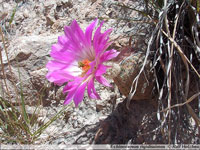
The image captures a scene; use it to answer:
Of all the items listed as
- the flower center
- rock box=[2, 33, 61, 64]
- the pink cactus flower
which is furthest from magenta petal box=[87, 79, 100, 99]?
rock box=[2, 33, 61, 64]

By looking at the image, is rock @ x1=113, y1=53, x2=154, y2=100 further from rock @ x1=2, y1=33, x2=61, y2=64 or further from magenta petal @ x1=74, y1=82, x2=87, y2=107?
rock @ x1=2, y1=33, x2=61, y2=64

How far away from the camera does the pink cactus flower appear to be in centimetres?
69

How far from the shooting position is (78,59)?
2.77 feet

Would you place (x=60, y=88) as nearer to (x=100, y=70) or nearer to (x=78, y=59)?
(x=78, y=59)

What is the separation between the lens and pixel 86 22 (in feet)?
4.25

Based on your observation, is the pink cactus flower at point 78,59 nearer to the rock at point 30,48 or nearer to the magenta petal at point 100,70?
the magenta petal at point 100,70

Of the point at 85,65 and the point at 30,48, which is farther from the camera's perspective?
the point at 30,48

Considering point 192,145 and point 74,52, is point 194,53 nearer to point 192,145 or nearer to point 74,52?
point 192,145

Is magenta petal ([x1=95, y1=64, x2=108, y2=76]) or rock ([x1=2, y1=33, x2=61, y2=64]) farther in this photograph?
rock ([x1=2, y1=33, x2=61, y2=64])

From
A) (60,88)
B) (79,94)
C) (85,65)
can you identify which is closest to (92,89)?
(79,94)

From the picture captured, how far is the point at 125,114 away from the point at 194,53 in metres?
0.32

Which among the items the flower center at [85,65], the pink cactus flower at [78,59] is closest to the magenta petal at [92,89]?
the pink cactus flower at [78,59]

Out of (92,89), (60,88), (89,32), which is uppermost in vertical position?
(89,32)

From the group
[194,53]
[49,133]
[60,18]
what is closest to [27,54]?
[60,18]
